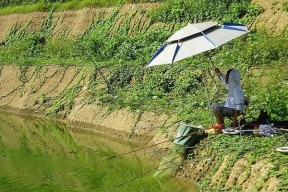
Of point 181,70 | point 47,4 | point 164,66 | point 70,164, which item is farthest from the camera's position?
point 47,4

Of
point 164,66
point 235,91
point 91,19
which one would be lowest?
point 235,91

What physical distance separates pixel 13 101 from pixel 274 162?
19.7 meters

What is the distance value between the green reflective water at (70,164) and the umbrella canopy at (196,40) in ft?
9.93

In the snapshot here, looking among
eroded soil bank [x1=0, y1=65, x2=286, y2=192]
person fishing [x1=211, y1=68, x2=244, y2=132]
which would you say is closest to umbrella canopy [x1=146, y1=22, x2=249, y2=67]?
person fishing [x1=211, y1=68, x2=244, y2=132]

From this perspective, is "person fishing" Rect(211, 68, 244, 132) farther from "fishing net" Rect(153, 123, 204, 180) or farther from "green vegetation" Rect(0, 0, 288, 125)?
"green vegetation" Rect(0, 0, 288, 125)

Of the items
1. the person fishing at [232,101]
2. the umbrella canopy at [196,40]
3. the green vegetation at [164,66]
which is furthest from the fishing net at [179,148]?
the umbrella canopy at [196,40]

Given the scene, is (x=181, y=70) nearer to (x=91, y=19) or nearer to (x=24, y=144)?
(x=24, y=144)

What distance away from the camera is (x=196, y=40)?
10445mm

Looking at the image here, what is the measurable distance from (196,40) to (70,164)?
23.7ft

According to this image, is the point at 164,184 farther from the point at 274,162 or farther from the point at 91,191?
the point at 274,162

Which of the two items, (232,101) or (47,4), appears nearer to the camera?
(232,101)

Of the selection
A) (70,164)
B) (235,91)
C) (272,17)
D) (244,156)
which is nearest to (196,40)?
(235,91)

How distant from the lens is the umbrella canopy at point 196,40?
33.7 ft

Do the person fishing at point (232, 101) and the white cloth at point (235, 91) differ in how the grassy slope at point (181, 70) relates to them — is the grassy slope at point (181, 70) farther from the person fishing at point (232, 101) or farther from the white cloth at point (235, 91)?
the white cloth at point (235, 91)
